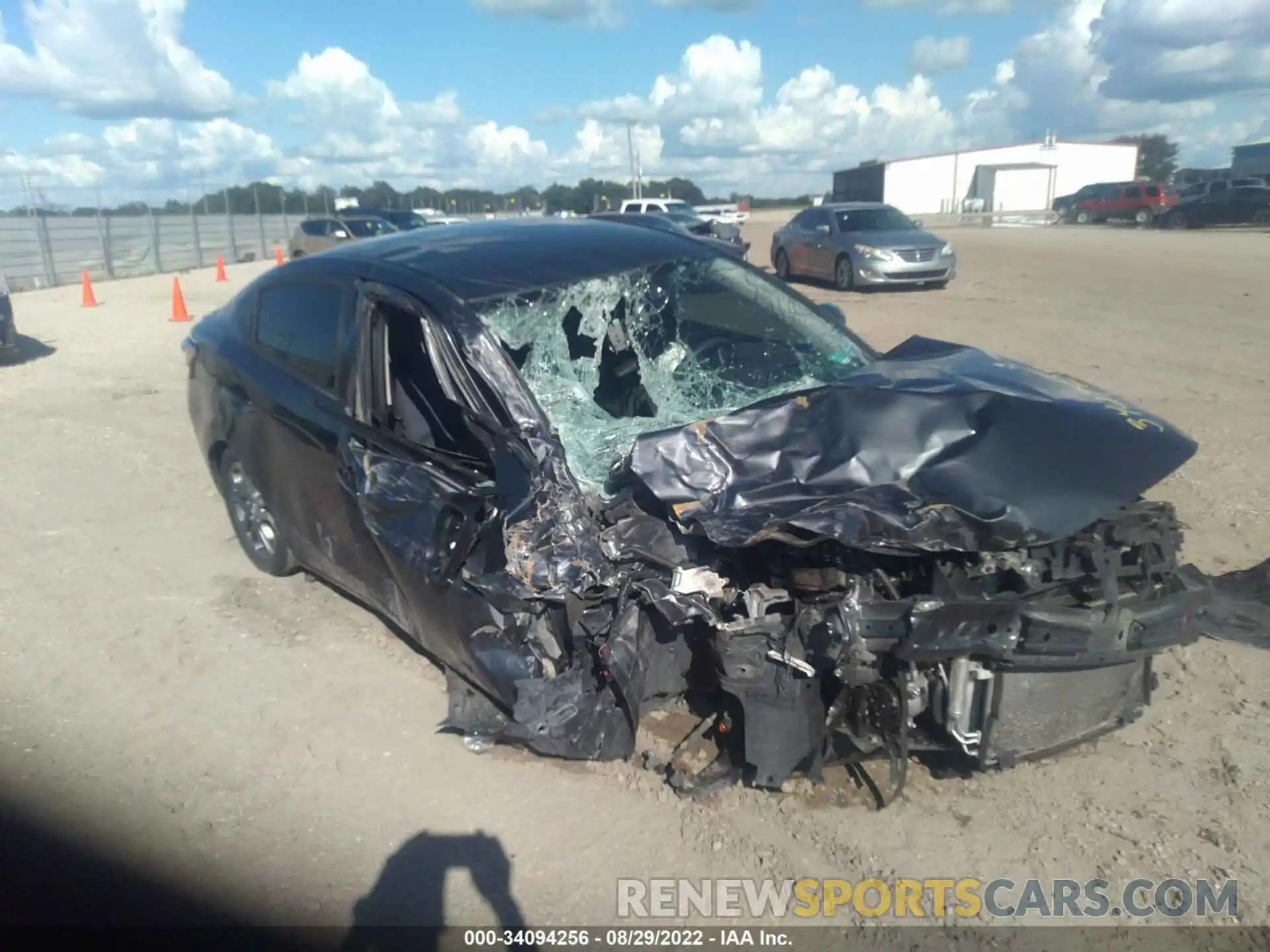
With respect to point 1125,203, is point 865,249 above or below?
below

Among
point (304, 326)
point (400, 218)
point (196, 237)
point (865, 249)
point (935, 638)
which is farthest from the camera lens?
point (196, 237)

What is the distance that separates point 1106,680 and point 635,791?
161cm

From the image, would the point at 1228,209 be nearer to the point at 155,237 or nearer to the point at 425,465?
the point at 155,237

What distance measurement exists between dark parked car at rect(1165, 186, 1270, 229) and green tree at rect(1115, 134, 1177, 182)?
6020cm

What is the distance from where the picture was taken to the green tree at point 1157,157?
293 feet

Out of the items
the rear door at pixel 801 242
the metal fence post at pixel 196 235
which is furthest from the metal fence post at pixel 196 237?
the rear door at pixel 801 242

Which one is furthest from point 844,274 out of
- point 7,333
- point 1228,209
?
point 1228,209

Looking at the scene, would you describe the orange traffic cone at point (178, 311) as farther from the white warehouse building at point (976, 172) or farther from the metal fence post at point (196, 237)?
the white warehouse building at point (976, 172)

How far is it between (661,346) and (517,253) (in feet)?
2.47

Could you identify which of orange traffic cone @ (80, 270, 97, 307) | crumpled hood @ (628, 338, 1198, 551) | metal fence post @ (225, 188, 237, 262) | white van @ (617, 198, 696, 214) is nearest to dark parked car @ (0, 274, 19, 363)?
orange traffic cone @ (80, 270, 97, 307)

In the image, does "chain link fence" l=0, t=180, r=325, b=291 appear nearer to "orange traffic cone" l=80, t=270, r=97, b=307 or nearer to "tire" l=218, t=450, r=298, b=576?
"orange traffic cone" l=80, t=270, r=97, b=307

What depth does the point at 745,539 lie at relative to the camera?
10.0 ft

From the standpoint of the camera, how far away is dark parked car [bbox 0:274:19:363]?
12.3 meters

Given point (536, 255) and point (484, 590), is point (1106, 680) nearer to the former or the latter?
point (484, 590)
